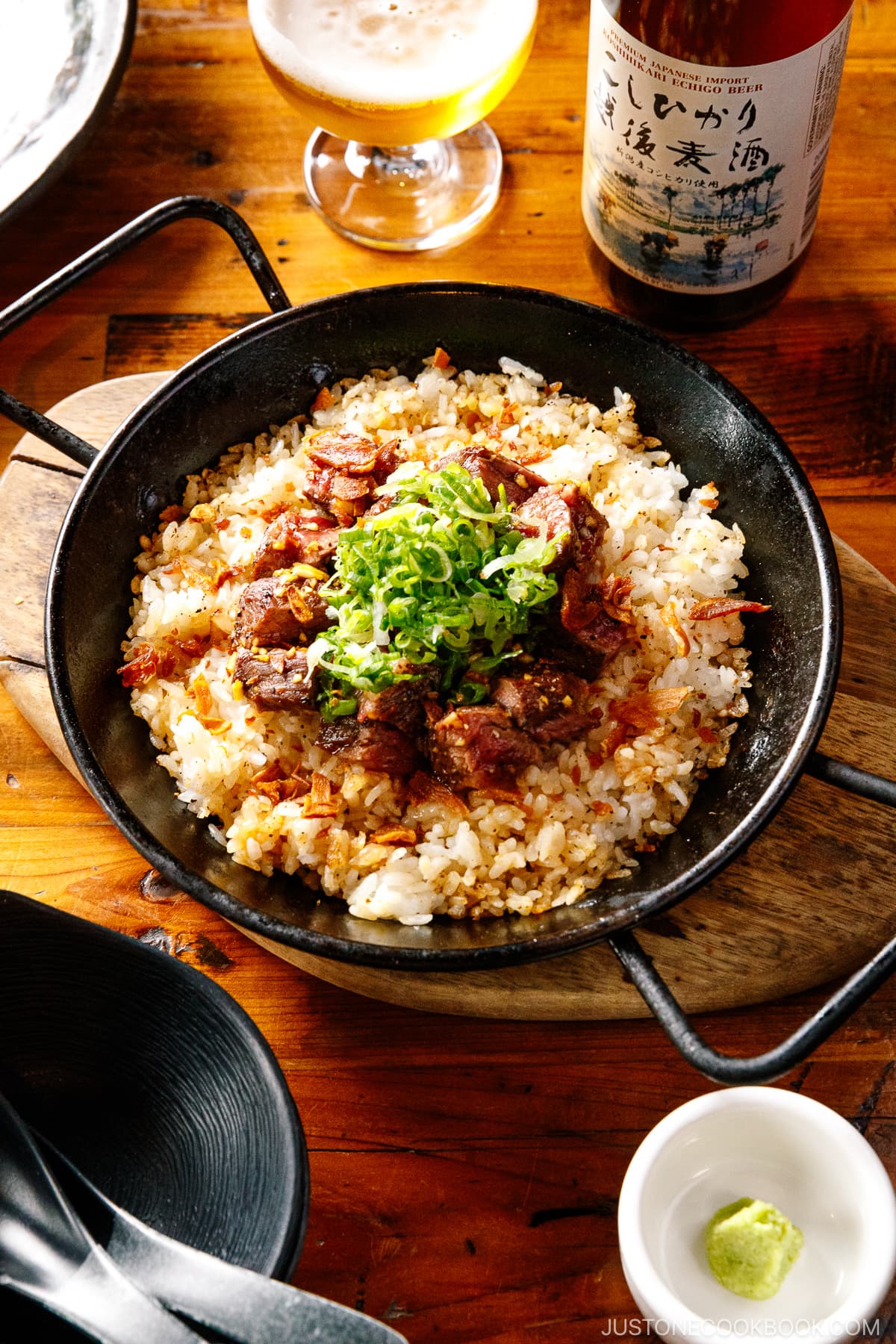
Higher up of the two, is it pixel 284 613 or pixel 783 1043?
pixel 284 613

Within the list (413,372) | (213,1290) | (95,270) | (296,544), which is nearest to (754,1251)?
(213,1290)

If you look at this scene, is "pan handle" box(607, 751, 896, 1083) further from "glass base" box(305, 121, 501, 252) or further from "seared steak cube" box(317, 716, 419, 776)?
"glass base" box(305, 121, 501, 252)

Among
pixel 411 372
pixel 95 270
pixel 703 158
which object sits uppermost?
pixel 703 158

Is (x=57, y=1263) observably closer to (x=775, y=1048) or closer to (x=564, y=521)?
(x=775, y=1048)

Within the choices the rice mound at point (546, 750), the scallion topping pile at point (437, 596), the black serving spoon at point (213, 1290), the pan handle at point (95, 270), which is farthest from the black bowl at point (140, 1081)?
the pan handle at point (95, 270)

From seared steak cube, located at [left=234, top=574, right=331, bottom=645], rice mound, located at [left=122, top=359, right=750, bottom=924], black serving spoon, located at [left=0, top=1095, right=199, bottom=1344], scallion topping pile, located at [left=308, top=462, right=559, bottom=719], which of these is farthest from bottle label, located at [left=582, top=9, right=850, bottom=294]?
black serving spoon, located at [left=0, top=1095, right=199, bottom=1344]

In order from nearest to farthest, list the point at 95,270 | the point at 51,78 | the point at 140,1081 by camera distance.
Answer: the point at 140,1081
the point at 95,270
the point at 51,78
